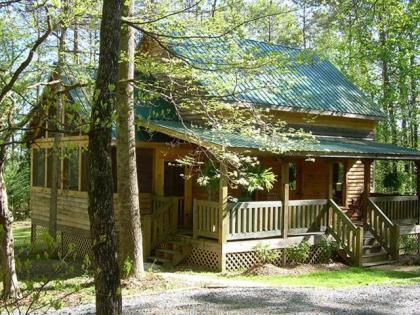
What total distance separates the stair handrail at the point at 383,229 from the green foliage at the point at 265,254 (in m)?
3.83

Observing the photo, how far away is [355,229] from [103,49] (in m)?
11.4

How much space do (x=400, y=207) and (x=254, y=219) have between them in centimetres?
612

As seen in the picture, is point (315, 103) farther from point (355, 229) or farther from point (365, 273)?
point (365, 273)

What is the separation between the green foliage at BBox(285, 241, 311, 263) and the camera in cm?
1448

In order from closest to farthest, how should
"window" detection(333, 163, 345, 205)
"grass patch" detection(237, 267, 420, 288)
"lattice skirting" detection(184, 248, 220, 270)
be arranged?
"grass patch" detection(237, 267, 420, 288), "lattice skirting" detection(184, 248, 220, 270), "window" detection(333, 163, 345, 205)

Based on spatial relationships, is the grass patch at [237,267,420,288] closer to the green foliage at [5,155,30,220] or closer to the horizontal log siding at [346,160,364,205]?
the horizontal log siding at [346,160,364,205]

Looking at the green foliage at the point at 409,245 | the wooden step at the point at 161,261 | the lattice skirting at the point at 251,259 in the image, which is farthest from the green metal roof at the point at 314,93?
the wooden step at the point at 161,261

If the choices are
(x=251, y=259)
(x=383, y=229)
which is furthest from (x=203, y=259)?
(x=383, y=229)

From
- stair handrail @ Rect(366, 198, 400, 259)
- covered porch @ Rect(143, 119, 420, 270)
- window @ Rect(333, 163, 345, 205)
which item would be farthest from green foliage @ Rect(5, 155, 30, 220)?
stair handrail @ Rect(366, 198, 400, 259)

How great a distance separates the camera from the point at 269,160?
17.3 meters

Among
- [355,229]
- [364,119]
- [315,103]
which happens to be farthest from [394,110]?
[355,229]

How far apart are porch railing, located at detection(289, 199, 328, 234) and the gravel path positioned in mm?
A: 4118

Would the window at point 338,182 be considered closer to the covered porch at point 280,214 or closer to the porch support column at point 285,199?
the covered porch at point 280,214

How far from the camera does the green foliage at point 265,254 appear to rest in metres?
13.9
